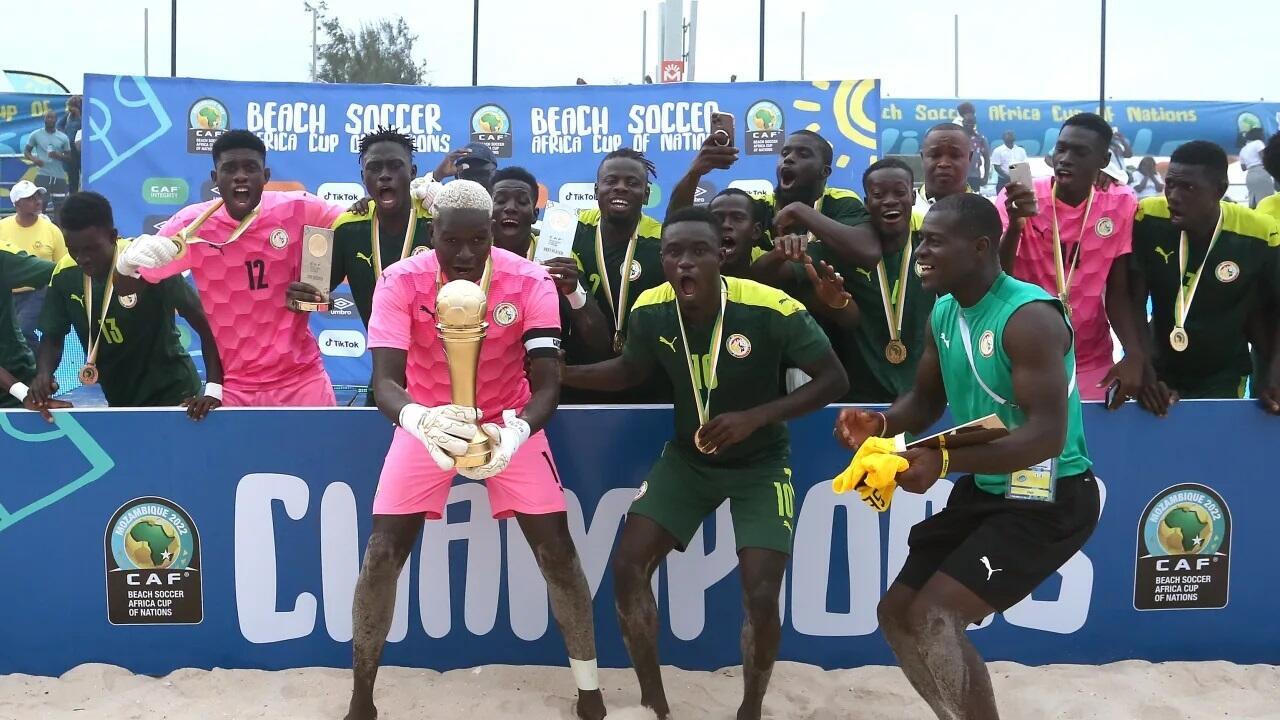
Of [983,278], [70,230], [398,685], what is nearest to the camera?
[983,278]

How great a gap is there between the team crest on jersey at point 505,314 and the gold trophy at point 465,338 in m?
0.69


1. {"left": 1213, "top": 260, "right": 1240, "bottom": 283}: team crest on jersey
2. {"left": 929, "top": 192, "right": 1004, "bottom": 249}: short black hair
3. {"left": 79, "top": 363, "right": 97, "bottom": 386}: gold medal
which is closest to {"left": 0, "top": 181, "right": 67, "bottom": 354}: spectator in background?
{"left": 79, "top": 363, "right": 97, "bottom": 386}: gold medal

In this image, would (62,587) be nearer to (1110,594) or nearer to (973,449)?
(973,449)

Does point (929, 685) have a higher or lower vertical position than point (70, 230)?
lower

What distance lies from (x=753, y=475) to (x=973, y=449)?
4.10 feet

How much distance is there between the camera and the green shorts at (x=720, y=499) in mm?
4332

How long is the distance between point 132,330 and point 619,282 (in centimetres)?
260

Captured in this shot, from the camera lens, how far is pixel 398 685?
480 centimetres

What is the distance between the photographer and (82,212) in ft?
17.9

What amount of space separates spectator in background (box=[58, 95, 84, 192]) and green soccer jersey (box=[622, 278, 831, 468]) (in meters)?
12.9

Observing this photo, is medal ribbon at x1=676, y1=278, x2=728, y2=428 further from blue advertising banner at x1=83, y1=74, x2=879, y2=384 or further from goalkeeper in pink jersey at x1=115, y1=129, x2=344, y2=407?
blue advertising banner at x1=83, y1=74, x2=879, y2=384

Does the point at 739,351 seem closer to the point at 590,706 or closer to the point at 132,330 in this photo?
the point at 590,706

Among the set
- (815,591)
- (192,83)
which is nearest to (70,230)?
(815,591)

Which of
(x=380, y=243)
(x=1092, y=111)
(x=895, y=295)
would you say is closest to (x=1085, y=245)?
(x=895, y=295)
